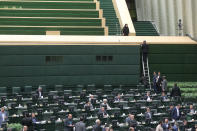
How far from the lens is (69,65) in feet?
93.8

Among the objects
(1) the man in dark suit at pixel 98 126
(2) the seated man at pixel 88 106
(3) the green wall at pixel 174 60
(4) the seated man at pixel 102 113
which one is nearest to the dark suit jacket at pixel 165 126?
(4) the seated man at pixel 102 113

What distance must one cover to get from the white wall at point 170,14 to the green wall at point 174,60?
3.52 meters

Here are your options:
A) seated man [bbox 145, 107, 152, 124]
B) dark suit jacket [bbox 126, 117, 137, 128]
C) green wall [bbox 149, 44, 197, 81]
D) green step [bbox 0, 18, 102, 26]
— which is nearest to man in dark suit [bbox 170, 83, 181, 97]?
green wall [bbox 149, 44, 197, 81]

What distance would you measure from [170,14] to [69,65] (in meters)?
13.6

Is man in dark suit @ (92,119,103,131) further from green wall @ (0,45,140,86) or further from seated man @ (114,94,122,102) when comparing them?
green wall @ (0,45,140,86)

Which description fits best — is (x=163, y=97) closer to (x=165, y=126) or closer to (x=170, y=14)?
(x=165, y=126)

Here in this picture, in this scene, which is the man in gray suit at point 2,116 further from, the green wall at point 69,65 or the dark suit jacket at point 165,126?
the green wall at point 69,65

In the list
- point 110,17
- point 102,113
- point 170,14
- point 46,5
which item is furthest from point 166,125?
point 170,14

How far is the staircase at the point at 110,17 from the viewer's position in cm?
3462

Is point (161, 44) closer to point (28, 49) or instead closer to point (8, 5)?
point (28, 49)

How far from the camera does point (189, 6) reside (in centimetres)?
3581

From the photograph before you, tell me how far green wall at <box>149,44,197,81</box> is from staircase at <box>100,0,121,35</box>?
16.2 feet

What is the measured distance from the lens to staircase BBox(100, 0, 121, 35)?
3462 centimetres

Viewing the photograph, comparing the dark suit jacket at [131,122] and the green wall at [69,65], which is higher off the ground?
the green wall at [69,65]
